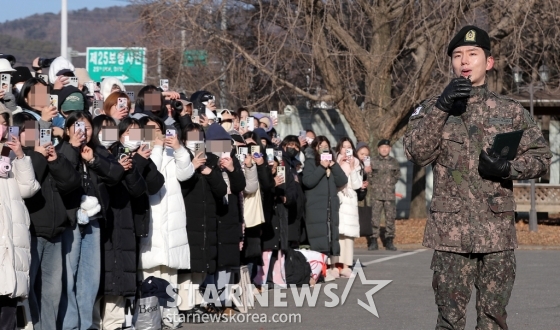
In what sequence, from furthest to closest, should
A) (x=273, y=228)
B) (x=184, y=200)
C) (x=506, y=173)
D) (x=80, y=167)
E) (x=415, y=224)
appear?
(x=415, y=224)
(x=273, y=228)
(x=184, y=200)
(x=80, y=167)
(x=506, y=173)

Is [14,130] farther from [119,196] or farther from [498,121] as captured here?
[498,121]

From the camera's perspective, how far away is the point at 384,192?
2095 cm

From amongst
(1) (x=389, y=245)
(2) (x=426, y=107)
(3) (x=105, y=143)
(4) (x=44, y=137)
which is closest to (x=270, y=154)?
(3) (x=105, y=143)

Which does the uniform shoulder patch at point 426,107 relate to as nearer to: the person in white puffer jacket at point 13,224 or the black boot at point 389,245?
the person in white puffer jacket at point 13,224

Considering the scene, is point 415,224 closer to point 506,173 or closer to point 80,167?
point 80,167

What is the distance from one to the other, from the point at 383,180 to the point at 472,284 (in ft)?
46.6

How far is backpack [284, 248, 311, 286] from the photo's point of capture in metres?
14.2

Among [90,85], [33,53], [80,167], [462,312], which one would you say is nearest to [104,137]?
[80,167]

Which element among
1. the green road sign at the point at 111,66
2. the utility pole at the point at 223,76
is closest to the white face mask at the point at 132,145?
the utility pole at the point at 223,76

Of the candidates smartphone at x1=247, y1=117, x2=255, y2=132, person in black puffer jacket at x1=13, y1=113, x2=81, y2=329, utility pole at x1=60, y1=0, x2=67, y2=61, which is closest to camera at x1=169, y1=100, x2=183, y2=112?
smartphone at x1=247, y1=117, x2=255, y2=132

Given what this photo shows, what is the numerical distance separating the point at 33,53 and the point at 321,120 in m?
79.8

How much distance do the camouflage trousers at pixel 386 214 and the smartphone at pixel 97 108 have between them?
34.8 feet

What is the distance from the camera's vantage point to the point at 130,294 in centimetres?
955

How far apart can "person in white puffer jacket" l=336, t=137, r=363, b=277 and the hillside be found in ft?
231
